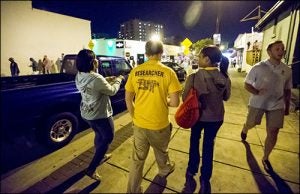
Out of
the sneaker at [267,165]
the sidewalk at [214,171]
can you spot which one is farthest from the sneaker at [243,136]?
the sneaker at [267,165]

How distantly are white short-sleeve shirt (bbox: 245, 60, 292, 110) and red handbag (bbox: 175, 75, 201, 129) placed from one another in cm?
142

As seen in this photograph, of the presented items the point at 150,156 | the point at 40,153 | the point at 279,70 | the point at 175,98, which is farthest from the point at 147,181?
the point at 279,70

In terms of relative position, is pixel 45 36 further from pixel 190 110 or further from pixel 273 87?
pixel 273 87

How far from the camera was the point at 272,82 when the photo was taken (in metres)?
3.12

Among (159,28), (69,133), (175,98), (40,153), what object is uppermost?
(159,28)

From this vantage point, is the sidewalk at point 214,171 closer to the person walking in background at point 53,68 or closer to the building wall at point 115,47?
the person walking in background at point 53,68

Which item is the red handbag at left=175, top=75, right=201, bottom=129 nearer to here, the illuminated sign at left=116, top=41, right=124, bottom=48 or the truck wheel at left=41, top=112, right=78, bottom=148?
the truck wheel at left=41, top=112, right=78, bottom=148

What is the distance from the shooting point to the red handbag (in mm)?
2485

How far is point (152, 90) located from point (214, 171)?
1945 millimetres

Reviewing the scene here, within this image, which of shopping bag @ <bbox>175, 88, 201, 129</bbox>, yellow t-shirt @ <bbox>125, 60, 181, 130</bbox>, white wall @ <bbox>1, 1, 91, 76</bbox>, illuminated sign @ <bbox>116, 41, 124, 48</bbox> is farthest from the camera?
illuminated sign @ <bbox>116, 41, 124, 48</bbox>

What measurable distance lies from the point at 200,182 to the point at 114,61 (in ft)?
14.4

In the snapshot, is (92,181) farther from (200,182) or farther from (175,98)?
(175,98)

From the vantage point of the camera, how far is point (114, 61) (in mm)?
6047

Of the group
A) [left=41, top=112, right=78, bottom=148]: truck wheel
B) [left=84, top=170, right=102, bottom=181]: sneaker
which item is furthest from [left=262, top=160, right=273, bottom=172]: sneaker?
[left=41, top=112, right=78, bottom=148]: truck wheel
